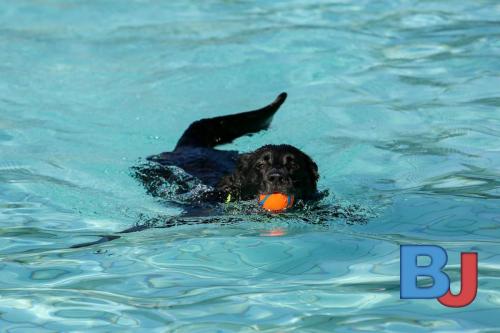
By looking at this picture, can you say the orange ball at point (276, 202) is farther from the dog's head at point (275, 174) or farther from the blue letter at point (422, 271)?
the blue letter at point (422, 271)

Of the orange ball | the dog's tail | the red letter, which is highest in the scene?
the dog's tail

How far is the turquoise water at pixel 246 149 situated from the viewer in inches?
181

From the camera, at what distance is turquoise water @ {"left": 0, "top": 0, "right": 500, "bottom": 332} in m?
4.59

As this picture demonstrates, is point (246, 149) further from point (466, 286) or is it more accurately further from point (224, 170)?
point (466, 286)

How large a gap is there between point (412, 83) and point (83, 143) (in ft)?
11.0

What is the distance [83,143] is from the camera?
8102 mm

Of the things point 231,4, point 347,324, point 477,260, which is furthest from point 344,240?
point 231,4

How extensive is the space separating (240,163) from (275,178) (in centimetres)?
54

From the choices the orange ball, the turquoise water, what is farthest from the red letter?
the orange ball

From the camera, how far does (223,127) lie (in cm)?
756

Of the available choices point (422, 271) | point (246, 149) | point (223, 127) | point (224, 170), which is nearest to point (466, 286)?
point (422, 271)

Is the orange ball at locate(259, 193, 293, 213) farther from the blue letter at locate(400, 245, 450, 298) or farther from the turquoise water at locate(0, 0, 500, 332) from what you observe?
the blue letter at locate(400, 245, 450, 298)

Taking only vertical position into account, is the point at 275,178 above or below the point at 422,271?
above

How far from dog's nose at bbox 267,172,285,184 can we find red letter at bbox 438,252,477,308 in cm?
125
